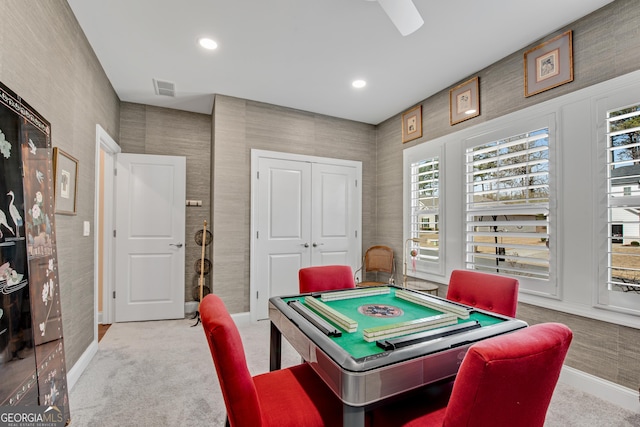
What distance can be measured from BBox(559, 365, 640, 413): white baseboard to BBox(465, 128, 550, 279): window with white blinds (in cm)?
75

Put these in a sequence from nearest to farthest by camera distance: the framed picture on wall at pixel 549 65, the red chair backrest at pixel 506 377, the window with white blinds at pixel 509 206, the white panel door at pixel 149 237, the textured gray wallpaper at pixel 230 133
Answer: the red chair backrest at pixel 506 377, the textured gray wallpaper at pixel 230 133, the framed picture on wall at pixel 549 65, the window with white blinds at pixel 509 206, the white panel door at pixel 149 237

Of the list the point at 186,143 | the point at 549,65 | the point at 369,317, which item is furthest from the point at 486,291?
the point at 186,143

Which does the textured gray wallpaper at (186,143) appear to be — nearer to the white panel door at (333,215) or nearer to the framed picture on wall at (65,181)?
the white panel door at (333,215)

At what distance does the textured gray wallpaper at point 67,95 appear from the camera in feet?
5.12

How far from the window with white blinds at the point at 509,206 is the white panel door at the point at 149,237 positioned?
3.59 meters

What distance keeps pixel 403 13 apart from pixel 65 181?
260cm

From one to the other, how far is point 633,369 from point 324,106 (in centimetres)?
384

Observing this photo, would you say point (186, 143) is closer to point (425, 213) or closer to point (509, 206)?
point (425, 213)

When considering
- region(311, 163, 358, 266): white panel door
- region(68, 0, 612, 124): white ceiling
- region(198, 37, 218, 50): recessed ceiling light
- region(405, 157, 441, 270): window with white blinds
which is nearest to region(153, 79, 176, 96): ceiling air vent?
region(68, 0, 612, 124): white ceiling

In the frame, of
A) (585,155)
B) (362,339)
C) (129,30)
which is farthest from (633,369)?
(129,30)

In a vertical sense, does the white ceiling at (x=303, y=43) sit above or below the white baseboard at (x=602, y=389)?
above

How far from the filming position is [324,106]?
13.0 feet

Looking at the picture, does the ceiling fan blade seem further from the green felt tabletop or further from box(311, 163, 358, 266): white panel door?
box(311, 163, 358, 266): white panel door

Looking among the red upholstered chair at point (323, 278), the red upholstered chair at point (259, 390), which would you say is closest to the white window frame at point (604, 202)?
the red upholstered chair at point (323, 278)
